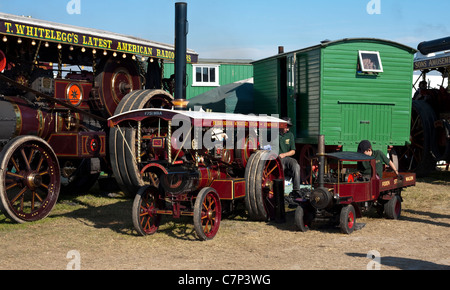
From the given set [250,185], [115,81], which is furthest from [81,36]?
[250,185]

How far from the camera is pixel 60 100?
31.7 feet

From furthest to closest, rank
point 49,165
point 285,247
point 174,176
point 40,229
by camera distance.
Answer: point 49,165 < point 40,229 < point 174,176 < point 285,247

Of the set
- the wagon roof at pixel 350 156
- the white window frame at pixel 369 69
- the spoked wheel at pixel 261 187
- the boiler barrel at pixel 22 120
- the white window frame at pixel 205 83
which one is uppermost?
the white window frame at pixel 205 83

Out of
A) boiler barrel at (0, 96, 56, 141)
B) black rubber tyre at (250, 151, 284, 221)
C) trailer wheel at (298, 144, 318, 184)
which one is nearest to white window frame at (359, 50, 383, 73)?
trailer wheel at (298, 144, 318, 184)

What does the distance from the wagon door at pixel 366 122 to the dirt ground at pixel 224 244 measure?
3471mm

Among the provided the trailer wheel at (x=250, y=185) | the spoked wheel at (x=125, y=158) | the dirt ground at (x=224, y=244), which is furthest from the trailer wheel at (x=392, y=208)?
the spoked wheel at (x=125, y=158)

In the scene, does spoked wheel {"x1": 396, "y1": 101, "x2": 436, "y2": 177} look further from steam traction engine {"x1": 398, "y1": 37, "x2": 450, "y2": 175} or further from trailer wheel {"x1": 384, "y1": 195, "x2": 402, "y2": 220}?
trailer wheel {"x1": 384, "y1": 195, "x2": 402, "y2": 220}

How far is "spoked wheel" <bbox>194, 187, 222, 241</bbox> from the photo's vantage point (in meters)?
6.95

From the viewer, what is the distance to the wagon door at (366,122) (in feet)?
40.9

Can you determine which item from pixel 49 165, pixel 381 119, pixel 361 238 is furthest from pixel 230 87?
pixel 361 238

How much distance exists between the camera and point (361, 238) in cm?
732

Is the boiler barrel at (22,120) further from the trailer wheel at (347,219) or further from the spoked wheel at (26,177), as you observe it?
the trailer wheel at (347,219)

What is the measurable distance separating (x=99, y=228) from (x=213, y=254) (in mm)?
2315
